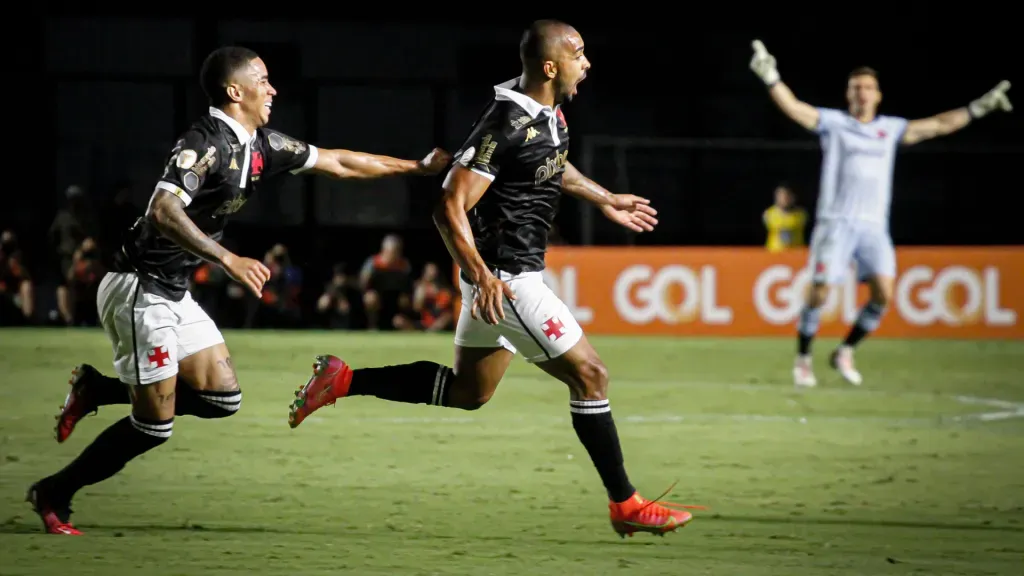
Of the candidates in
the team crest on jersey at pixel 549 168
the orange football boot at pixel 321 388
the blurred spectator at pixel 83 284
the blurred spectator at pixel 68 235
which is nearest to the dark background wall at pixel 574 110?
the blurred spectator at pixel 68 235

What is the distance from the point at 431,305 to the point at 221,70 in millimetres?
13192

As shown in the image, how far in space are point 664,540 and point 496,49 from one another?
1886 centimetres

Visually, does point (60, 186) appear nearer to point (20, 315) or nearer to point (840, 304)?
point (20, 315)

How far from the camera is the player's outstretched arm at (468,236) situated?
6.64 meters

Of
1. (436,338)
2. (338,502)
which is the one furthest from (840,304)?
(338,502)

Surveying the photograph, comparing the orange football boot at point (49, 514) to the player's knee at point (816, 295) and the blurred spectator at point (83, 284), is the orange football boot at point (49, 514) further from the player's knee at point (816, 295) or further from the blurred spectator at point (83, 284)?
the blurred spectator at point (83, 284)

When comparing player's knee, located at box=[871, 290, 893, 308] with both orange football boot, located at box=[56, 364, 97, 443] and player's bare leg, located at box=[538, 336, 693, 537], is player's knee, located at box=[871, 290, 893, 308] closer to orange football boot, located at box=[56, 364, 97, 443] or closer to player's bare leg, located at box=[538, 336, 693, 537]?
player's bare leg, located at box=[538, 336, 693, 537]

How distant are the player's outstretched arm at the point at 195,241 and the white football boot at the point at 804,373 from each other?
8085mm

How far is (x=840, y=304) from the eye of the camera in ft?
63.0

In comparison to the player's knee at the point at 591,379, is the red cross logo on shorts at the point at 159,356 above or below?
above

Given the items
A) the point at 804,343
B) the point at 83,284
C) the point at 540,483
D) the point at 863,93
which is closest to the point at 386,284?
the point at 83,284

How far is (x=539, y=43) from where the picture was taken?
6.94 metres

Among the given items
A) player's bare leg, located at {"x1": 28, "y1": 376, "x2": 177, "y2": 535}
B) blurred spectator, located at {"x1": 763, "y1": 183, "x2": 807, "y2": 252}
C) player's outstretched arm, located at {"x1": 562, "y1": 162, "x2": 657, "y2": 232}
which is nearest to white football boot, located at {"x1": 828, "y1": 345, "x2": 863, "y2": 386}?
blurred spectator, located at {"x1": 763, "y1": 183, "x2": 807, "y2": 252}

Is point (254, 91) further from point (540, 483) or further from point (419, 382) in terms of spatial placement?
point (540, 483)
